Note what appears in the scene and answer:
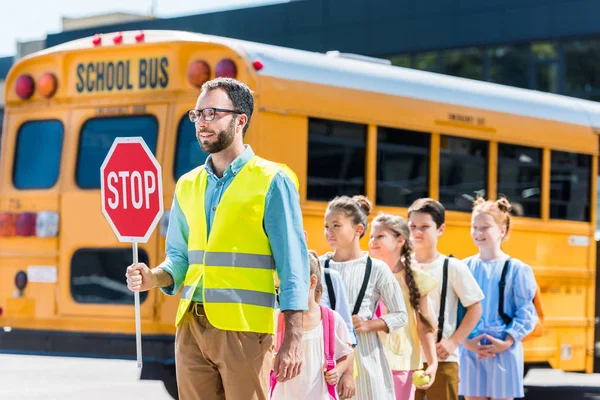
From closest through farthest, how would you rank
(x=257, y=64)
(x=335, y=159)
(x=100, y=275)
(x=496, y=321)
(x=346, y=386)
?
(x=346, y=386) → (x=496, y=321) → (x=257, y=64) → (x=335, y=159) → (x=100, y=275)

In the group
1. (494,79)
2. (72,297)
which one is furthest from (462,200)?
(494,79)

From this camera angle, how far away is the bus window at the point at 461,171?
8891mm

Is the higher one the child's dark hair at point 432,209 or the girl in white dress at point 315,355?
the child's dark hair at point 432,209

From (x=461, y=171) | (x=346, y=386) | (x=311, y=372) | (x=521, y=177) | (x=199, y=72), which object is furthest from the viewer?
(x=521, y=177)

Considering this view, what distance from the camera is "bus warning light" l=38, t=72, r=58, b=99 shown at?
8.61 meters

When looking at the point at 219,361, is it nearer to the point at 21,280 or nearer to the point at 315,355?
the point at 315,355

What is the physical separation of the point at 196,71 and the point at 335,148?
40.8 inches

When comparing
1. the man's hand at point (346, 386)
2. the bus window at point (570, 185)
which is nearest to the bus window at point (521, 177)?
the bus window at point (570, 185)

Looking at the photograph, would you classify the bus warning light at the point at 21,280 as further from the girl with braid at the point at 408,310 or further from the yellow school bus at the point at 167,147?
the girl with braid at the point at 408,310

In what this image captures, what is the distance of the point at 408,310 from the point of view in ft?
19.5

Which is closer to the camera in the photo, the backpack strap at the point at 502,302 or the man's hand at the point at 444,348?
the man's hand at the point at 444,348

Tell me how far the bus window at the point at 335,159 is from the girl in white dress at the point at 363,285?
7.83 feet

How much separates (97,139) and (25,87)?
0.78 meters

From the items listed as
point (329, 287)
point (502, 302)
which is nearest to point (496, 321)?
point (502, 302)
